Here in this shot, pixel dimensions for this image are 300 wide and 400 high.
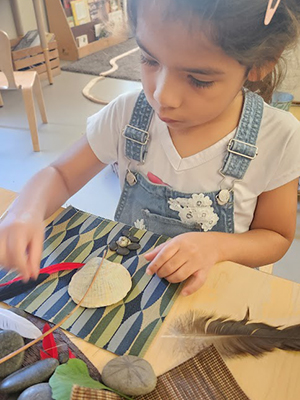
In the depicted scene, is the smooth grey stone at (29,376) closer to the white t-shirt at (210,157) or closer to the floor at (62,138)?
the white t-shirt at (210,157)

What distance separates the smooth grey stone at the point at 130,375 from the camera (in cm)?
42

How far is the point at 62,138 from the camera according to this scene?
2.15m

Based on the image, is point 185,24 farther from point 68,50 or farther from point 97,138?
point 68,50

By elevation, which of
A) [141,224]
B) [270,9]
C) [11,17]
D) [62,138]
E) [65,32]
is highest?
[270,9]

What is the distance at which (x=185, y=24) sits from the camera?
19.2 inches

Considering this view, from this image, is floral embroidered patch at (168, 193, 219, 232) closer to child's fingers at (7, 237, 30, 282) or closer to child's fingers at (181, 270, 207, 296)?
child's fingers at (181, 270, 207, 296)

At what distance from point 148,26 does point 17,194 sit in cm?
39

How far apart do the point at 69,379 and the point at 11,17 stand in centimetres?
299

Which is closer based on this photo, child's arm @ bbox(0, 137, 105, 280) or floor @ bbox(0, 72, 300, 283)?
child's arm @ bbox(0, 137, 105, 280)

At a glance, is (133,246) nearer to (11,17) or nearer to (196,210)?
(196,210)

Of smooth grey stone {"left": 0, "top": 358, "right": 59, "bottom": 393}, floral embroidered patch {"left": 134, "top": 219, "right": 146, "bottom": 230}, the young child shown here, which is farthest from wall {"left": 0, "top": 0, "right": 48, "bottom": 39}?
smooth grey stone {"left": 0, "top": 358, "right": 59, "bottom": 393}

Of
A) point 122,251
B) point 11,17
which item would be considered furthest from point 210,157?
point 11,17

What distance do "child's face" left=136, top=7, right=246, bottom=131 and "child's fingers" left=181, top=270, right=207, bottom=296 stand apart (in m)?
0.24

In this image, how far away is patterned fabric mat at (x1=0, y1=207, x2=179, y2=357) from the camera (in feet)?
1.58
